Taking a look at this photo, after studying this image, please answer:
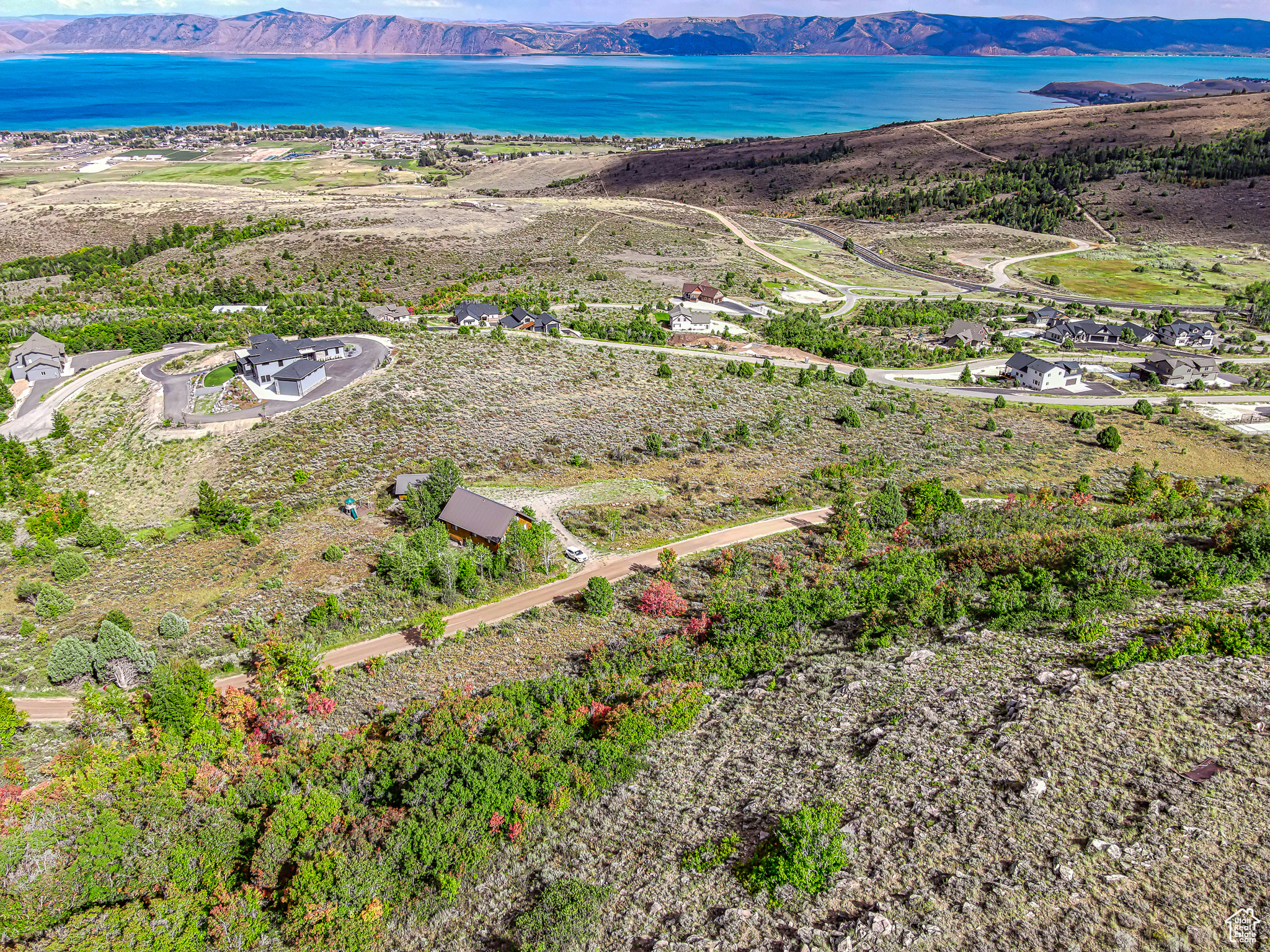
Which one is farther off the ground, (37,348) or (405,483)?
(405,483)

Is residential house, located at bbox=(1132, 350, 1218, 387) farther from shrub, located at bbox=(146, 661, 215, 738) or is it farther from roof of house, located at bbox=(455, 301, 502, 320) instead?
shrub, located at bbox=(146, 661, 215, 738)

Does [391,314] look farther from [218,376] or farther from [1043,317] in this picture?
[1043,317]

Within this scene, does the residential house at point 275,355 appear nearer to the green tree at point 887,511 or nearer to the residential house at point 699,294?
the green tree at point 887,511

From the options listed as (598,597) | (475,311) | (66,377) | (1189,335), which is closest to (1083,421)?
(1189,335)

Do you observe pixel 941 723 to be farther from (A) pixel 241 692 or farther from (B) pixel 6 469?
(B) pixel 6 469

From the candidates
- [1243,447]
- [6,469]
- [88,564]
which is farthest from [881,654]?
[6,469]

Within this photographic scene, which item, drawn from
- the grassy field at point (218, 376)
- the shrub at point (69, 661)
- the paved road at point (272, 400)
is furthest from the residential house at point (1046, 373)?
the shrub at point (69, 661)
